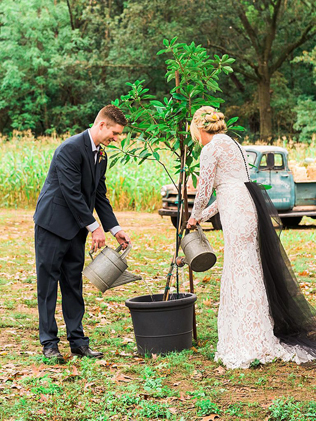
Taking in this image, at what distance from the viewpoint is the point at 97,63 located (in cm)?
3200

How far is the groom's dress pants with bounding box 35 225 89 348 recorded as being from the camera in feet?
16.1

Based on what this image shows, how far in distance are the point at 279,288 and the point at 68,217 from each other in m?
1.77

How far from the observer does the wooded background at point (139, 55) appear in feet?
94.6

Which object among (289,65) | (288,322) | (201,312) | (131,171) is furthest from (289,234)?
(289,65)

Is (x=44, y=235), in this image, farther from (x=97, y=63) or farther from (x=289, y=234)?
(x=97, y=63)

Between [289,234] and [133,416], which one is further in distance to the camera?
[289,234]

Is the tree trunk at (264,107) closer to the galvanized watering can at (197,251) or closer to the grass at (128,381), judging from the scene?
the grass at (128,381)

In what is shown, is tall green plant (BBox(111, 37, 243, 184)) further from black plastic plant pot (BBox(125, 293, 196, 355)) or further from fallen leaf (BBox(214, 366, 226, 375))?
fallen leaf (BBox(214, 366, 226, 375))

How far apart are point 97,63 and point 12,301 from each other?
25.9 m

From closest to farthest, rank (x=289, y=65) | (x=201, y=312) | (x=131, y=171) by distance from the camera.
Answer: (x=201, y=312)
(x=131, y=171)
(x=289, y=65)

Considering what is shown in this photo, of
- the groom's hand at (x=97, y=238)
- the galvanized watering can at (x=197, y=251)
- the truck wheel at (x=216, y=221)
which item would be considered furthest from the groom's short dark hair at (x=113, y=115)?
the truck wheel at (x=216, y=221)

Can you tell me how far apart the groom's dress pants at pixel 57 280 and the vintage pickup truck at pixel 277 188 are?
27.6 feet

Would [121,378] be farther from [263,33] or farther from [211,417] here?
[263,33]

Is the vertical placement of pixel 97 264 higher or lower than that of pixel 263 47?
lower
